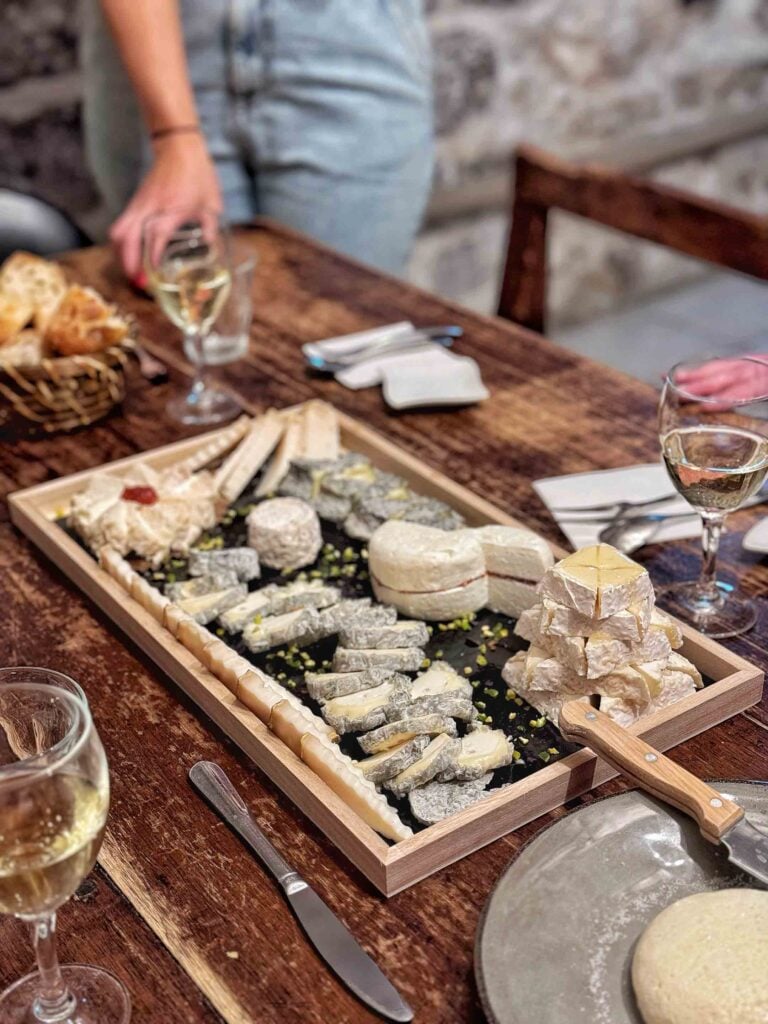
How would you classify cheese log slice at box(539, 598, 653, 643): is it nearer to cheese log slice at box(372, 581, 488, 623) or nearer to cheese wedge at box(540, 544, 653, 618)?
cheese wedge at box(540, 544, 653, 618)

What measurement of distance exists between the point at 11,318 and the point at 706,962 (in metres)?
1.30

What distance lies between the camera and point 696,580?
125 centimetres

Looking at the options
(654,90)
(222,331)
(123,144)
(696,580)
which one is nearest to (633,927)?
(696,580)

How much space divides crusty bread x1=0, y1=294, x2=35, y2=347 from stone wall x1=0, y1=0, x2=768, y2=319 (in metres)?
1.48

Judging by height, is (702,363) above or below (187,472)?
above

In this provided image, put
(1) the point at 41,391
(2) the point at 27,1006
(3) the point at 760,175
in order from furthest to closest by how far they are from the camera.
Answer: (3) the point at 760,175 < (1) the point at 41,391 < (2) the point at 27,1006

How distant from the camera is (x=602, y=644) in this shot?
977 mm

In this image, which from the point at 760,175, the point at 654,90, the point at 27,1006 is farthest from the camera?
the point at 760,175

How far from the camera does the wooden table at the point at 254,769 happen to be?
2.63 feet

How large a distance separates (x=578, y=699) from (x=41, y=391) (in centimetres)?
89

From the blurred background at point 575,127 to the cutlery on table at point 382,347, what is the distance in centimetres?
163

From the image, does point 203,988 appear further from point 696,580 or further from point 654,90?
point 654,90

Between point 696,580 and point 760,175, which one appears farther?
point 760,175

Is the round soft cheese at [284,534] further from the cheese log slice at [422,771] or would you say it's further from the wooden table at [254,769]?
the cheese log slice at [422,771]
